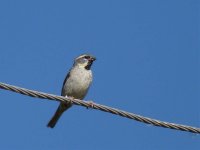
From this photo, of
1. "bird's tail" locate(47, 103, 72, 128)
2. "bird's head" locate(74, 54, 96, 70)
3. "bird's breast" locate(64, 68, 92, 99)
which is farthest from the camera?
"bird's head" locate(74, 54, 96, 70)

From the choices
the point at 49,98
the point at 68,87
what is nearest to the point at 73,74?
the point at 68,87

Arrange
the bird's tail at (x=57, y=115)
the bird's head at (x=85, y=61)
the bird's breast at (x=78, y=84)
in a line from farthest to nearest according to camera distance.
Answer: the bird's head at (x=85, y=61) → the bird's tail at (x=57, y=115) → the bird's breast at (x=78, y=84)

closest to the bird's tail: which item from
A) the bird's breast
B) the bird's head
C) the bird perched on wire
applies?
the bird perched on wire

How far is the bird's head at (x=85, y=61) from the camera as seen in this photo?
12.1 metres

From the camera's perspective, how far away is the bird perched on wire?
11.7 meters

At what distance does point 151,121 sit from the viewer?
732 centimetres

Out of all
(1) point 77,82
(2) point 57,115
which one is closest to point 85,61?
(1) point 77,82

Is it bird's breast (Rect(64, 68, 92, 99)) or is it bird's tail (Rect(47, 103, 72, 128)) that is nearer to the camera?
bird's breast (Rect(64, 68, 92, 99))

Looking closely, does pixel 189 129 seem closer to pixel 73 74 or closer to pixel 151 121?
pixel 151 121

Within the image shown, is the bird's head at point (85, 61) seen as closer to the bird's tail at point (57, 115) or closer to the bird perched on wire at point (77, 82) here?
the bird perched on wire at point (77, 82)

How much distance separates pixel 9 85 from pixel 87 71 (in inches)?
190

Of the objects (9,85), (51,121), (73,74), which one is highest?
(73,74)

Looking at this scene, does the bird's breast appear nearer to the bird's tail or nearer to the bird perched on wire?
the bird perched on wire

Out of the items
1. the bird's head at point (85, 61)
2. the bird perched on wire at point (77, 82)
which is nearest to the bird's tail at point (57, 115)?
the bird perched on wire at point (77, 82)
